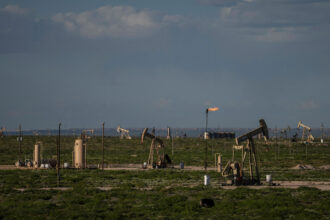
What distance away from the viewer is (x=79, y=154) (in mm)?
54625

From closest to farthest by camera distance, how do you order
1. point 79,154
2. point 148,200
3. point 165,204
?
point 165,204 → point 148,200 → point 79,154

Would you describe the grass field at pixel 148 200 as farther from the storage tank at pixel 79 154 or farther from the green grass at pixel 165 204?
the storage tank at pixel 79 154

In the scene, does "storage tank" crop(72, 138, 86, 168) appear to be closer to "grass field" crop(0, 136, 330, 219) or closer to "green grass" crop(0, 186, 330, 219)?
"grass field" crop(0, 136, 330, 219)

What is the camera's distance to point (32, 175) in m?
46.8

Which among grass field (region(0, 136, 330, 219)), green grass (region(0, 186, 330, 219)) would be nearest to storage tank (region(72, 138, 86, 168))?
grass field (region(0, 136, 330, 219))

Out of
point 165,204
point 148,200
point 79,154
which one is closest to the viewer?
point 165,204

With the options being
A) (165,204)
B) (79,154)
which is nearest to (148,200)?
(165,204)

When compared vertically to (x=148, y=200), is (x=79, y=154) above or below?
above

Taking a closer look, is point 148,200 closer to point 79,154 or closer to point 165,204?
point 165,204

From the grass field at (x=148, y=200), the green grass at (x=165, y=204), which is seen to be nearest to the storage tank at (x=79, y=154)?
the grass field at (x=148, y=200)

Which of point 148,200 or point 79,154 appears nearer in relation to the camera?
point 148,200

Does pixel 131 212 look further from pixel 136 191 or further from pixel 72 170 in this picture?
pixel 72 170

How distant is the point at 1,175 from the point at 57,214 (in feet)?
67.0

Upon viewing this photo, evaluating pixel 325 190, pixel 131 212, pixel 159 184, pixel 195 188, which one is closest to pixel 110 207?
pixel 131 212
